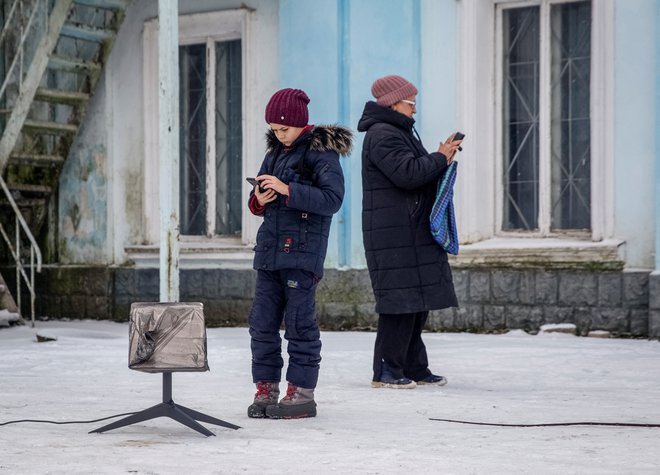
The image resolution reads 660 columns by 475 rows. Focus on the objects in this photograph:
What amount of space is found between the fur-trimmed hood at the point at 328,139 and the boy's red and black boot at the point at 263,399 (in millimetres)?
1042

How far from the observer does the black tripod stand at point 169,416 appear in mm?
4695

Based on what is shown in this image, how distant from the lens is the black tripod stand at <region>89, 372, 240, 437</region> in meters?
4.70

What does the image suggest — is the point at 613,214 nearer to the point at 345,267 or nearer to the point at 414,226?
the point at 345,267

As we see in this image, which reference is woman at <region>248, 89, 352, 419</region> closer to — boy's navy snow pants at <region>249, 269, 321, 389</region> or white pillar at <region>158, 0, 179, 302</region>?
boy's navy snow pants at <region>249, 269, 321, 389</region>

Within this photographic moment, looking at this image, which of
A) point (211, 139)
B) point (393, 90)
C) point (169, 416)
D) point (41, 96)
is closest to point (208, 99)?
point (211, 139)

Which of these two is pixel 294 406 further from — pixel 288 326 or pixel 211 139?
pixel 211 139

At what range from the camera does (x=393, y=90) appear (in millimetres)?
6273

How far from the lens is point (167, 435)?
471cm

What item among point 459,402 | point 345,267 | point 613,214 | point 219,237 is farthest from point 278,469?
point 219,237

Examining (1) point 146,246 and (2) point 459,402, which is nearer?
(2) point 459,402

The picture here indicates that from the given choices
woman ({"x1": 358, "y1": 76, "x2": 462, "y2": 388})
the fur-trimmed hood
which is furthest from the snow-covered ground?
the fur-trimmed hood

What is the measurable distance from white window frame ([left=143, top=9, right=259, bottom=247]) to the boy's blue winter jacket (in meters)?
Result: 5.53

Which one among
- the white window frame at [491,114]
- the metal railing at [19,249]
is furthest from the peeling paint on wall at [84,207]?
the white window frame at [491,114]

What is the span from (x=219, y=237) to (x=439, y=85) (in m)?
2.65
